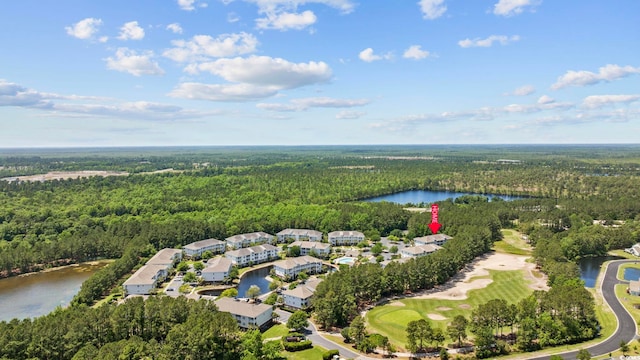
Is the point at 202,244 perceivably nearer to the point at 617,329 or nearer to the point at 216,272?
the point at 216,272

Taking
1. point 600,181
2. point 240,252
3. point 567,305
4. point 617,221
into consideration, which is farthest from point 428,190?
point 567,305

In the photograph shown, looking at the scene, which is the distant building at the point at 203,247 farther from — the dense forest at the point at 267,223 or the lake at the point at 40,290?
the lake at the point at 40,290

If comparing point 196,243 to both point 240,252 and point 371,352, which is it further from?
point 371,352

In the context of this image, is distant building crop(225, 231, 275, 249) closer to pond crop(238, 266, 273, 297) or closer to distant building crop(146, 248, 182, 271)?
distant building crop(146, 248, 182, 271)

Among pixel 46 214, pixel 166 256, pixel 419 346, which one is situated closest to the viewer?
pixel 419 346

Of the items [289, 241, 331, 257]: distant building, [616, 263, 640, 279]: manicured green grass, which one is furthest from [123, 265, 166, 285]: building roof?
[616, 263, 640, 279]: manicured green grass
